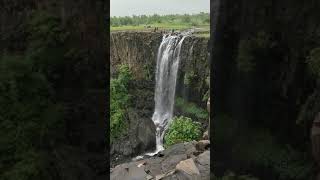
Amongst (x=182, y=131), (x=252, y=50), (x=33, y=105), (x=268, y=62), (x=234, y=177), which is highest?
(x=252, y=50)

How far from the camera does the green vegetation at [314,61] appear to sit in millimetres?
5727

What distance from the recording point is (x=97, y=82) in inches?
252

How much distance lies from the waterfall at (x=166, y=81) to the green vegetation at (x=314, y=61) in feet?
59.3

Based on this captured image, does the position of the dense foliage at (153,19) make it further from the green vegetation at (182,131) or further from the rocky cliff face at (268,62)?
the rocky cliff face at (268,62)

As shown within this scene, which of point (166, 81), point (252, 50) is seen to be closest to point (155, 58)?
point (166, 81)

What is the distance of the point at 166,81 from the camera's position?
81.6ft

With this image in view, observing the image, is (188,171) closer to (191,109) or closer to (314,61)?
(314,61)

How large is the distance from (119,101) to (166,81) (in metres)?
3.01

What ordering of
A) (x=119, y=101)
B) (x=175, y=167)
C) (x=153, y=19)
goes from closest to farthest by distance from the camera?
(x=175, y=167)
(x=119, y=101)
(x=153, y=19)

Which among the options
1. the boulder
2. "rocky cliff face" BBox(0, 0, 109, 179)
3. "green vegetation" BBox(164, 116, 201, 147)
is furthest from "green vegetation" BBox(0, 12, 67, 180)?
"green vegetation" BBox(164, 116, 201, 147)

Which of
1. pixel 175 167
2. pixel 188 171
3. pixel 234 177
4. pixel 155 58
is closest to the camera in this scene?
pixel 234 177

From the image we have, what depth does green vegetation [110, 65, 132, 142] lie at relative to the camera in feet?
70.4

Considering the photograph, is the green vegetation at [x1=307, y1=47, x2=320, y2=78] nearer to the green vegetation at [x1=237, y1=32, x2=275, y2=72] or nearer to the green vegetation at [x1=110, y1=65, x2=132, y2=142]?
the green vegetation at [x1=237, y1=32, x2=275, y2=72]

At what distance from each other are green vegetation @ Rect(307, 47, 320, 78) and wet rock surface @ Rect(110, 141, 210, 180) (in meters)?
5.95
